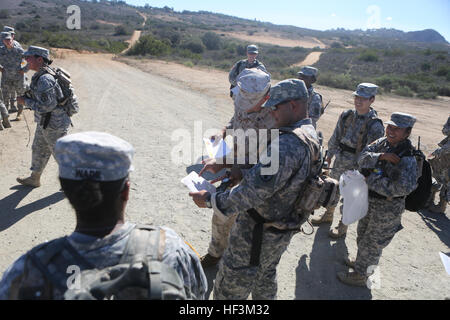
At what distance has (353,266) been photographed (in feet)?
12.4

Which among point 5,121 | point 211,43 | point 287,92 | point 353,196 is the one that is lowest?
point 5,121

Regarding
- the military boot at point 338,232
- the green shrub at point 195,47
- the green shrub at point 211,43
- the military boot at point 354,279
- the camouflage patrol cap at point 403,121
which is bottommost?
the military boot at point 354,279

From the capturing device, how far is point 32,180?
4.80 m

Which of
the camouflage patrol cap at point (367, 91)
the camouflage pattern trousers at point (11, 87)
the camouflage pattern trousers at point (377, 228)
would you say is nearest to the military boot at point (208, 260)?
the camouflage pattern trousers at point (377, 228)

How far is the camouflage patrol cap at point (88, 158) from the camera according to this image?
130 centimetres

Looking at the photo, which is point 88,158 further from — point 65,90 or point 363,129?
point 65,90

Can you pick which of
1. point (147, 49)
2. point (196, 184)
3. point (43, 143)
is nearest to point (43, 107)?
point (43, 143)

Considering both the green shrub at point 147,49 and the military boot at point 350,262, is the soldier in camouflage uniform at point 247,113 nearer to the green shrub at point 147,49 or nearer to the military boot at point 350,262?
the military boot at point 350,262

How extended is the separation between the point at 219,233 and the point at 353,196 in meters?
1.48

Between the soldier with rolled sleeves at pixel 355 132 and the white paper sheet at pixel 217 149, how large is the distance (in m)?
1.89
